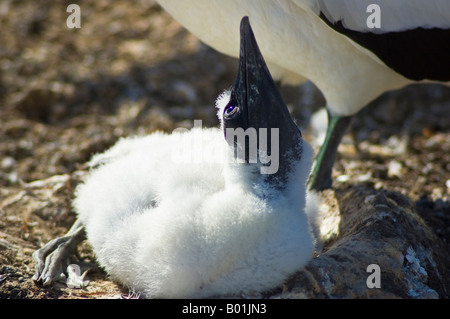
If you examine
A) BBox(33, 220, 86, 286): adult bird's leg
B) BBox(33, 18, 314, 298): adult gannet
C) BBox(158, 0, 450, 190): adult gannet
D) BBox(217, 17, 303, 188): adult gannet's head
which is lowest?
BBox(33, 220, 86, 286): adult bird's leg

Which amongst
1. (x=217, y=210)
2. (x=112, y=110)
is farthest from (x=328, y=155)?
(x=112, y=110)

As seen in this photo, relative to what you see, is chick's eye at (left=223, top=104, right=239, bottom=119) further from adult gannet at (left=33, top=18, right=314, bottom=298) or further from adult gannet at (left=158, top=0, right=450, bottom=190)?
adult gannet at (left=158, top=0, right=450, bottom=190)

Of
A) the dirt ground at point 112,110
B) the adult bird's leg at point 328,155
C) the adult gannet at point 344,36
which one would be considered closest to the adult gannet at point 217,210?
the dirt ground at point 112,110

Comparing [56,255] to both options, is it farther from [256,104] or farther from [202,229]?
[256,104]

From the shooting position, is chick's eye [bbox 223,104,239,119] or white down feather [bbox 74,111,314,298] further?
chick's eye [bbox 223,104,239,119]

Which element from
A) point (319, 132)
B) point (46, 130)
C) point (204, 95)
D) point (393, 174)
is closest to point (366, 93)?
point (393, 174)

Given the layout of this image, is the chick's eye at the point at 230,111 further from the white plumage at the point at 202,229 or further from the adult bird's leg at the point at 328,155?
the adult bird's leg at the point at 328,155

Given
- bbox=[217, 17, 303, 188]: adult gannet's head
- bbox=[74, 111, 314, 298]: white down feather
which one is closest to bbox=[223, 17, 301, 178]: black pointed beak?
bbox=[217, 17, 303, 188]: adult gannet's head

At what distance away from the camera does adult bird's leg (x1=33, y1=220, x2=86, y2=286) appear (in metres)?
2.86

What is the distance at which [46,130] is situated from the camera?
490cm

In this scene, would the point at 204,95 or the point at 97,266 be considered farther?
the point at 204,95

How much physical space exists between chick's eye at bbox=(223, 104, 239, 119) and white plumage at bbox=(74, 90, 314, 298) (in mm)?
160

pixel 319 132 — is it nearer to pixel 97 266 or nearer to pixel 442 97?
pixel 442 97
